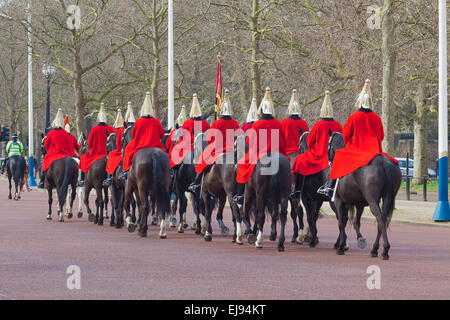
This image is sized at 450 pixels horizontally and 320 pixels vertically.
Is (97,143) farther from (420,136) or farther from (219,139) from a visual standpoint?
(420,136)

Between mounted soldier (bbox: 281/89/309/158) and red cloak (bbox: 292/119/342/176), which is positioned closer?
red cloak (bbox: 292/119/342/176)

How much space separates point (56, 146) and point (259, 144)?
7958 millimetres

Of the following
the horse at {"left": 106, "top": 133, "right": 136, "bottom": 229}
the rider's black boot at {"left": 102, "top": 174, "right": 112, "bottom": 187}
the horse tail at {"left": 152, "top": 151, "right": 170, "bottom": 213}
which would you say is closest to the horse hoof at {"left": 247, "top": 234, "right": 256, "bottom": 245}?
the horse tail at {"left": 152, "top": 151, "right": 170, "bottom": 213}

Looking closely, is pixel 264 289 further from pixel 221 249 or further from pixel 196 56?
pixel 196 56

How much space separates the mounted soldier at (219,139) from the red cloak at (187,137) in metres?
1.42

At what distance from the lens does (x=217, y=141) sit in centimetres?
1745

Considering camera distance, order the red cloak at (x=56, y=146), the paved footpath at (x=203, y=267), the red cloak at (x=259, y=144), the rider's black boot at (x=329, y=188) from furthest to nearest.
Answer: the red cloak at (x=56, y=146)
the red cloak at (x=259, y=144)
the rider's black boot at (x=329, y=188)
the paved footpath at (x=203, y=267)

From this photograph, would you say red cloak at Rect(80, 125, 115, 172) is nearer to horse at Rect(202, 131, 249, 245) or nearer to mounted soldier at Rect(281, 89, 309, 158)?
horse at Rect(202, 131, 249, 245)

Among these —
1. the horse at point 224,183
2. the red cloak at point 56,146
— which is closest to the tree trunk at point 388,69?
the red cloak at point 56,146

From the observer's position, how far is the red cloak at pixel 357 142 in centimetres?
1478

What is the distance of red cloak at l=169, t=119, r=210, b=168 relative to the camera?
19203 millimetres

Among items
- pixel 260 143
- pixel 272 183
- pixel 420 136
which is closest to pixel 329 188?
pixel 272 183

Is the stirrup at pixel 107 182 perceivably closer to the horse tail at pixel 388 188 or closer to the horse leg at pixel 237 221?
the horse leg at pixel 237 221

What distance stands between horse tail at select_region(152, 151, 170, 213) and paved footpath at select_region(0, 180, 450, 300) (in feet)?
2.08
